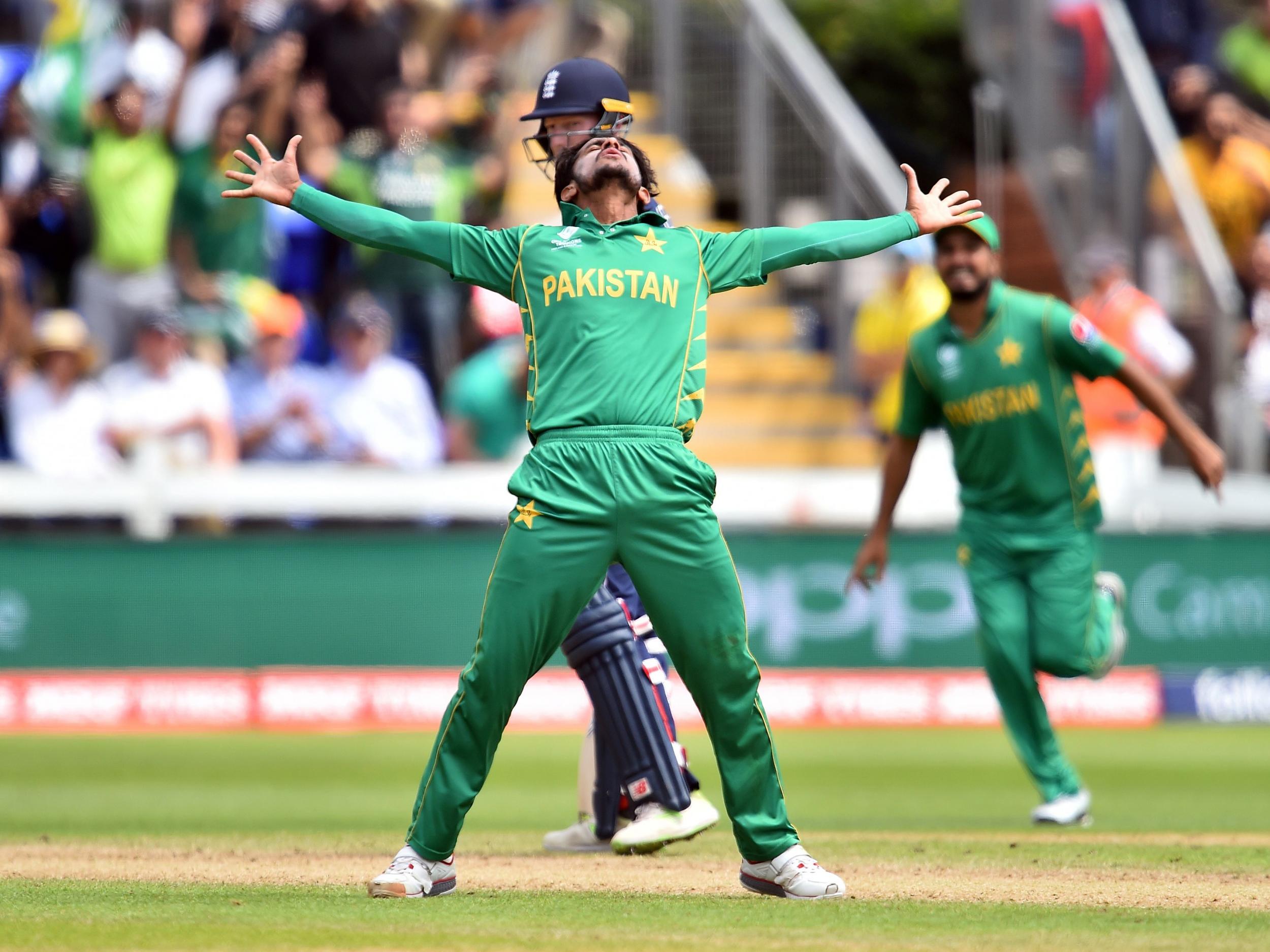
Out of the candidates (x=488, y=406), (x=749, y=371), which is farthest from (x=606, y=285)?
(x=749, y=371)

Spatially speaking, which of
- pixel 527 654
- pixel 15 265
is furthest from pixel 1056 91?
pixel 527 654

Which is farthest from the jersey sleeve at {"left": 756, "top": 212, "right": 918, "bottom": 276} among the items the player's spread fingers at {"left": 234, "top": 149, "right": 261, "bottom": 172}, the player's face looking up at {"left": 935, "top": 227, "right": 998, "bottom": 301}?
the player's face looking up at {"left": 935, "top": 227, "right": 998, "bottom": 301}

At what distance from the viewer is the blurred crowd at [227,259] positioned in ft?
45.1

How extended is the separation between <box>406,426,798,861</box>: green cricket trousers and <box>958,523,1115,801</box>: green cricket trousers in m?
3.04

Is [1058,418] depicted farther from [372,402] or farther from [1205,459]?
[372,402]

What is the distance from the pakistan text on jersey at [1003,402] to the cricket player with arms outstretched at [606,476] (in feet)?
9.65

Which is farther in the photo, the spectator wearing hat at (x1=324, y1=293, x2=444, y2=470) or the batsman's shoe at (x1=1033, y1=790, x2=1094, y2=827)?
the spectator wearing hat at (x1=324, y1=293, x2=444, y2=470)

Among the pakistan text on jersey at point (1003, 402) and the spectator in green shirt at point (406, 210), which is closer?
the pakistan text on jersey at point (1003, 402)

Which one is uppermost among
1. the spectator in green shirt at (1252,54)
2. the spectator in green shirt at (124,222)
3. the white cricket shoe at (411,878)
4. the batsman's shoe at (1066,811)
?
the spectator in green shirt at (1252,54)

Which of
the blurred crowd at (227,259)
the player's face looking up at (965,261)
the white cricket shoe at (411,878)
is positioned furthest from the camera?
the blurred crowd at (227,259)

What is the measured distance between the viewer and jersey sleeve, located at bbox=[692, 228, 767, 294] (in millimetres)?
5551

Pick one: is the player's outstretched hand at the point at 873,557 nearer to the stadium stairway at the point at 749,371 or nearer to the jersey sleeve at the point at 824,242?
the jersey sleeve at the point at 824,242

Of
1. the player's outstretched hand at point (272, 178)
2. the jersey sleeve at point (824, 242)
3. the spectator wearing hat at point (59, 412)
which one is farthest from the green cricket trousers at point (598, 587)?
the spectator wearing hat at point (59, 412)

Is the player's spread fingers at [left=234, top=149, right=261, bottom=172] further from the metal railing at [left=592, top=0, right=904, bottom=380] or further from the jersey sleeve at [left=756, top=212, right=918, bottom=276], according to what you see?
the metal railing at [left=592, top=0, right=904, bottom=380]
